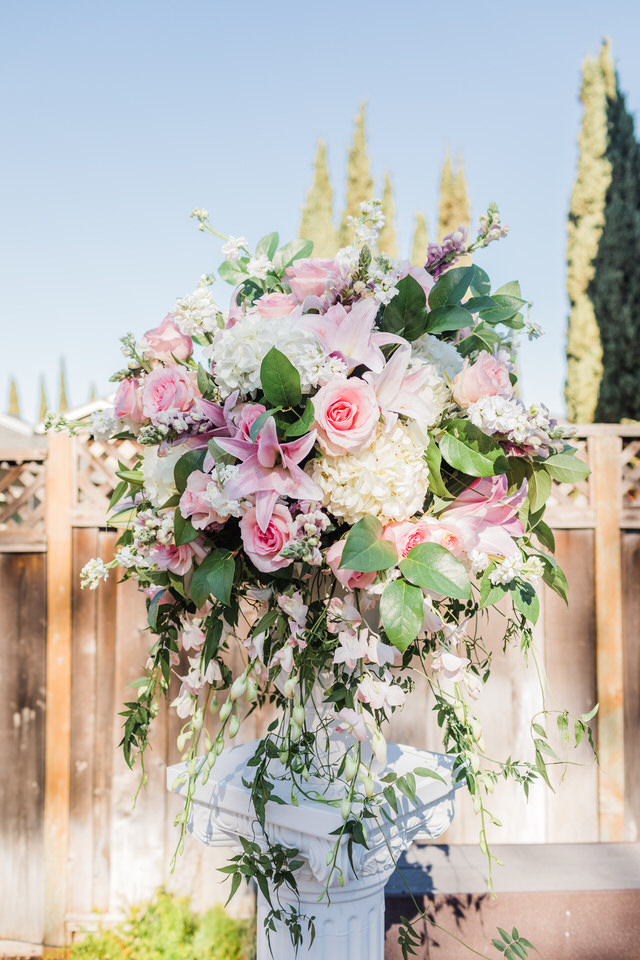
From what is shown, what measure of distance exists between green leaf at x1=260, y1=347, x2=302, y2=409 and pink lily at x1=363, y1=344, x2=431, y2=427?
0.09 metres

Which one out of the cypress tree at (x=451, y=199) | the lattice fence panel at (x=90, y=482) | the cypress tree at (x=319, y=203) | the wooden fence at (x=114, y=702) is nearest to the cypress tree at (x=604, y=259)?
the cypress tree at (x=451, y=199)

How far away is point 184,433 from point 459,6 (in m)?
3.29

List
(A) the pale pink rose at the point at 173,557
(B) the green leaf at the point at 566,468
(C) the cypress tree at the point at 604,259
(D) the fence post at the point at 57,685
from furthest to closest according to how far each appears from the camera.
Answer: (C) the cypress tree at the point at 604,259, (D) the fence post at the point at 57,685, (B) the green leaf at the point at 566,468, (A) the pale pink rose at the point at 173,557

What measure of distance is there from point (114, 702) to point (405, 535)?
1854mm

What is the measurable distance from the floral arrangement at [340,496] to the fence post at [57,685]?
1464mm

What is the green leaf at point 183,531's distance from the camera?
30.6 inches

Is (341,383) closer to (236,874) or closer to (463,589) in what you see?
(463,589)

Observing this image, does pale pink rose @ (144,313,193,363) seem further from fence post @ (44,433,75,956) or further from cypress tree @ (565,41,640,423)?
cypress tree @ (565,41,640,423)

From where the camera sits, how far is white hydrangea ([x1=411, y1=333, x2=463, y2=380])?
859 millimetres

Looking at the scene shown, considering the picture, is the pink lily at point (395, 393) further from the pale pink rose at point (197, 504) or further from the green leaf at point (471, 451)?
the pale pink rose at point (197, 504)

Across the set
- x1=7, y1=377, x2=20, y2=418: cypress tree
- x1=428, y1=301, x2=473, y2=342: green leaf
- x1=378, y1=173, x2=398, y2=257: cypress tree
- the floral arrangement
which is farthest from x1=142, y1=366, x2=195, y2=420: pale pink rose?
x1=7, y1=377, x2=20, y2=418: cypress tree

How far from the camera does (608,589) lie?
2270 mm

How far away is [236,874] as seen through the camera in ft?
2.48

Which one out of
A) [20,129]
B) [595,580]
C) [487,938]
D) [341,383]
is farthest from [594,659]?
[20,129]
